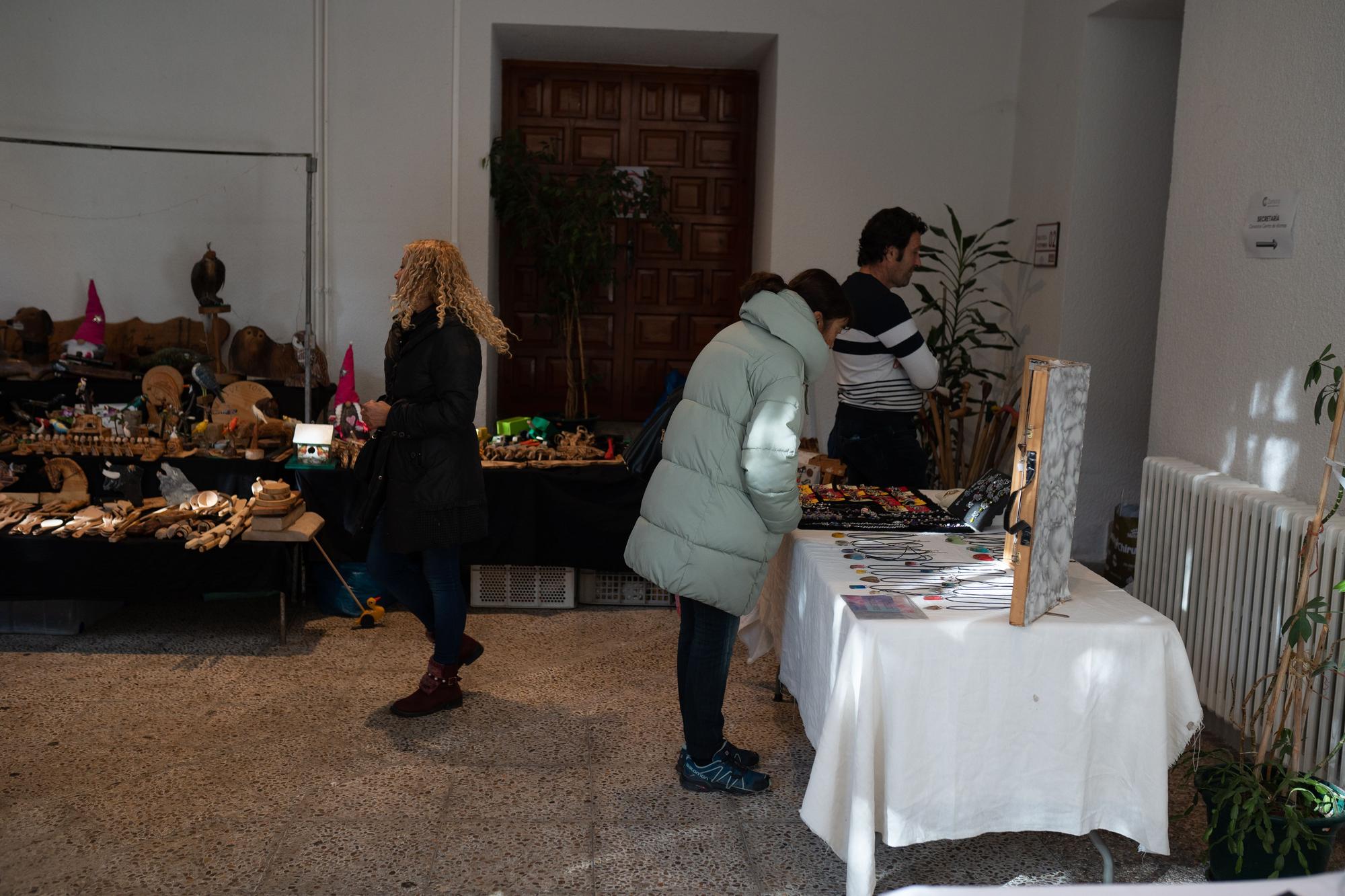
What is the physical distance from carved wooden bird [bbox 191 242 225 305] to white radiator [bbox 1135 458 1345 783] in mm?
4326

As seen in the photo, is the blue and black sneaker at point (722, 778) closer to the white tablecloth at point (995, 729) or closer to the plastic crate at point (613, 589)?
the white tablecloth at point (995, 729)

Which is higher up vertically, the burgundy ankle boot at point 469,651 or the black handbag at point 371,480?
the black handbag at point 371,480

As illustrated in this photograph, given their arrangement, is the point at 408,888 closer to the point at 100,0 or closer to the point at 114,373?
the point at 114,373

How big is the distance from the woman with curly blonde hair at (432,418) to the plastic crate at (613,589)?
143 cm

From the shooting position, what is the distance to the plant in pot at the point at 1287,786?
104 inches

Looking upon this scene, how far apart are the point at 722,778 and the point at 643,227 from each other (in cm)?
420

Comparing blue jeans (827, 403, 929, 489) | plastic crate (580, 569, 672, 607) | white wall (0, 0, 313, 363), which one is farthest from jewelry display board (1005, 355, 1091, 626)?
white wall (0, 0, 313, 363)

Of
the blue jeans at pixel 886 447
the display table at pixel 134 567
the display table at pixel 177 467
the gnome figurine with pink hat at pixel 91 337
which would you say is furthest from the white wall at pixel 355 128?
the blue jeans at pixel 886 447

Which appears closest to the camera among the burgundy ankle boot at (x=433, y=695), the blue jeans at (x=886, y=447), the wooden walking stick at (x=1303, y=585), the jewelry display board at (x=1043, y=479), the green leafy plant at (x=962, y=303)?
the jewelry display board at (x=1043, y=479)

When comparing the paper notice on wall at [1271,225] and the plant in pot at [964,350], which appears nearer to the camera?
the paper notice on wall at [1271,225]

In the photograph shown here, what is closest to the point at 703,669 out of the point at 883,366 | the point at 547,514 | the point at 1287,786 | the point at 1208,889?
the point at 1287,786

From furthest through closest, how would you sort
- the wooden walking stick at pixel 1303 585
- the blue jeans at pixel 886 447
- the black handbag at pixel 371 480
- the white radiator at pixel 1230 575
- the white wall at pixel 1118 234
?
the white wall at pixel 1118 234 → the blue jeans at pixel 886 447 → the black handbag at pixel 371 480 → the white radiator at pixel 1230 575 → the wooden walking stick at pixel 1303 585

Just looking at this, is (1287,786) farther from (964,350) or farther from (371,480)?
(964,350)

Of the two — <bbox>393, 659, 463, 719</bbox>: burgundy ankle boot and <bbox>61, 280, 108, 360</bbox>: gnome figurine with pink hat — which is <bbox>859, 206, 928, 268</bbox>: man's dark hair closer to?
<bbox>393, 659, 463, 719</bbox>: burgundy ankle boot
